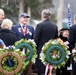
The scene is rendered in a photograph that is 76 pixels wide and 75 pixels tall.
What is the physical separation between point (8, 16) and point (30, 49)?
2806 cm

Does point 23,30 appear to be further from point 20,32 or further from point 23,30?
point 20,32

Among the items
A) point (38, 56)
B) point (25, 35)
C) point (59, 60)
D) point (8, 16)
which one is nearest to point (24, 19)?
point (25, 35)

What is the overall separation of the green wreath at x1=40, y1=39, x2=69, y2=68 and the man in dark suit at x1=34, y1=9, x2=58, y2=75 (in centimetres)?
91

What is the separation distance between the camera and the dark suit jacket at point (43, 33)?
9141 millimetres

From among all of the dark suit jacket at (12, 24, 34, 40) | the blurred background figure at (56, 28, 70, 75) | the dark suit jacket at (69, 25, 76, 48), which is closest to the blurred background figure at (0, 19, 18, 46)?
the dark suit jacket at (12, 24, 34, 40)

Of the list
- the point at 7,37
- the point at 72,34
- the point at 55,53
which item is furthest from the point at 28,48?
the point at 72,34

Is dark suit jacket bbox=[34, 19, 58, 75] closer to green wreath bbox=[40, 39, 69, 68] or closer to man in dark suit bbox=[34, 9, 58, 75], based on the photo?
man in dark suit bbox=[34, 9, 58, 75]

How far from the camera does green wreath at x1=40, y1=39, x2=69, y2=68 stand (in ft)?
27.0

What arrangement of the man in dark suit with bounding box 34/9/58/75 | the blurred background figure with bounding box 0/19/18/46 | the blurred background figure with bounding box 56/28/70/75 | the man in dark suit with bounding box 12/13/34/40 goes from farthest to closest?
the man in dark suit with bounding box 12/13/34/40 < the blurred background figure with bounding box 56/28/70/75 < the man in dark suit with bounding box 34/9/58/75 < the blurred background figure with bounding box 0/19/18/46

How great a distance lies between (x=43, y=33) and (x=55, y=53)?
1087 millimetres

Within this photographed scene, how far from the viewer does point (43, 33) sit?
920 cm

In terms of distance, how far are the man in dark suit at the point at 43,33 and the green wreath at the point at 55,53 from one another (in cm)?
91

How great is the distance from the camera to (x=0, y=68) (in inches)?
296

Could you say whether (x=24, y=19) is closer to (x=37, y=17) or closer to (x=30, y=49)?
(x=30, y=49)
